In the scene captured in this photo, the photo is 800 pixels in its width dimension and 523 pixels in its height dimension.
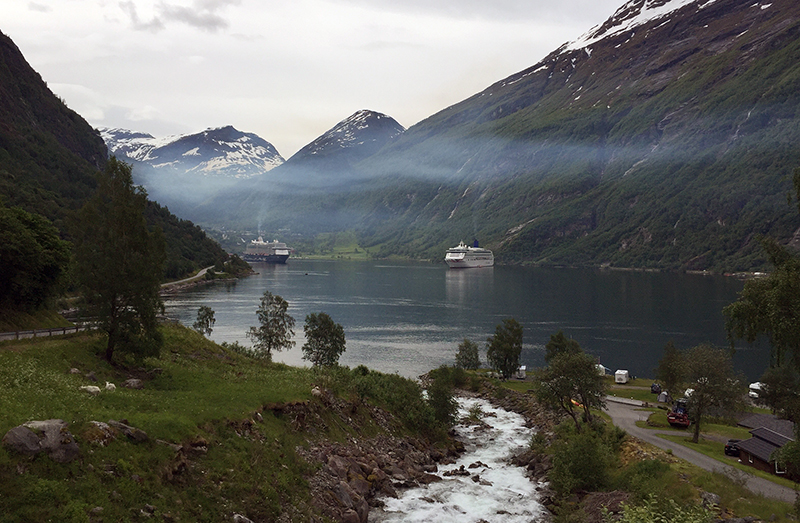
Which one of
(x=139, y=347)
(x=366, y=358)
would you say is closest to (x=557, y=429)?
(x=139, y=347)

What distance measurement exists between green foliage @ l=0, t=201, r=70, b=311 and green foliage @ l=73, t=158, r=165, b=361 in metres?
7.87

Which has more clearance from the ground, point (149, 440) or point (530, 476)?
point (149, 440)

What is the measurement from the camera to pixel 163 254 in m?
33.2

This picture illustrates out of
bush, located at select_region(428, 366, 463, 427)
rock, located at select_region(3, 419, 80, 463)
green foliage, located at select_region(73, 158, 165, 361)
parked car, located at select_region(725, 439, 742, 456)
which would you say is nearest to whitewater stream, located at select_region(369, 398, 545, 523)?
bush, located at select_region(428, 366, 463, 427)

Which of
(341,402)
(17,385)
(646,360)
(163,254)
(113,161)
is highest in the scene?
(113,161)

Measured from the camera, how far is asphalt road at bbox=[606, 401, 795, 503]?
30.1 metres

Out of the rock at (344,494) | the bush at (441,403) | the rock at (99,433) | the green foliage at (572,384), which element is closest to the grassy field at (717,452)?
the green foliage at (572,384)

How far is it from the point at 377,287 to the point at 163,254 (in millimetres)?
162848

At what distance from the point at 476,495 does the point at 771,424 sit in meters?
23.9

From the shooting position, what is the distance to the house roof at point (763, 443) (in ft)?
119

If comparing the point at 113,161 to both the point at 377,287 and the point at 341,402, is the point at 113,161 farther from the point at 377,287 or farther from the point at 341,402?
the point at 377,287

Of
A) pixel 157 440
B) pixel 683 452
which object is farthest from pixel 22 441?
pixel 683 452

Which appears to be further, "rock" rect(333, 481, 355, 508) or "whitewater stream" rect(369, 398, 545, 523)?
"whitewater stream" rect(369, 398, 545, 523)

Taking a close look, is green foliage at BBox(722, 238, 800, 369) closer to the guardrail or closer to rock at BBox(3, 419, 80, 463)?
rock at BBox(3, 419, 80, 463)
